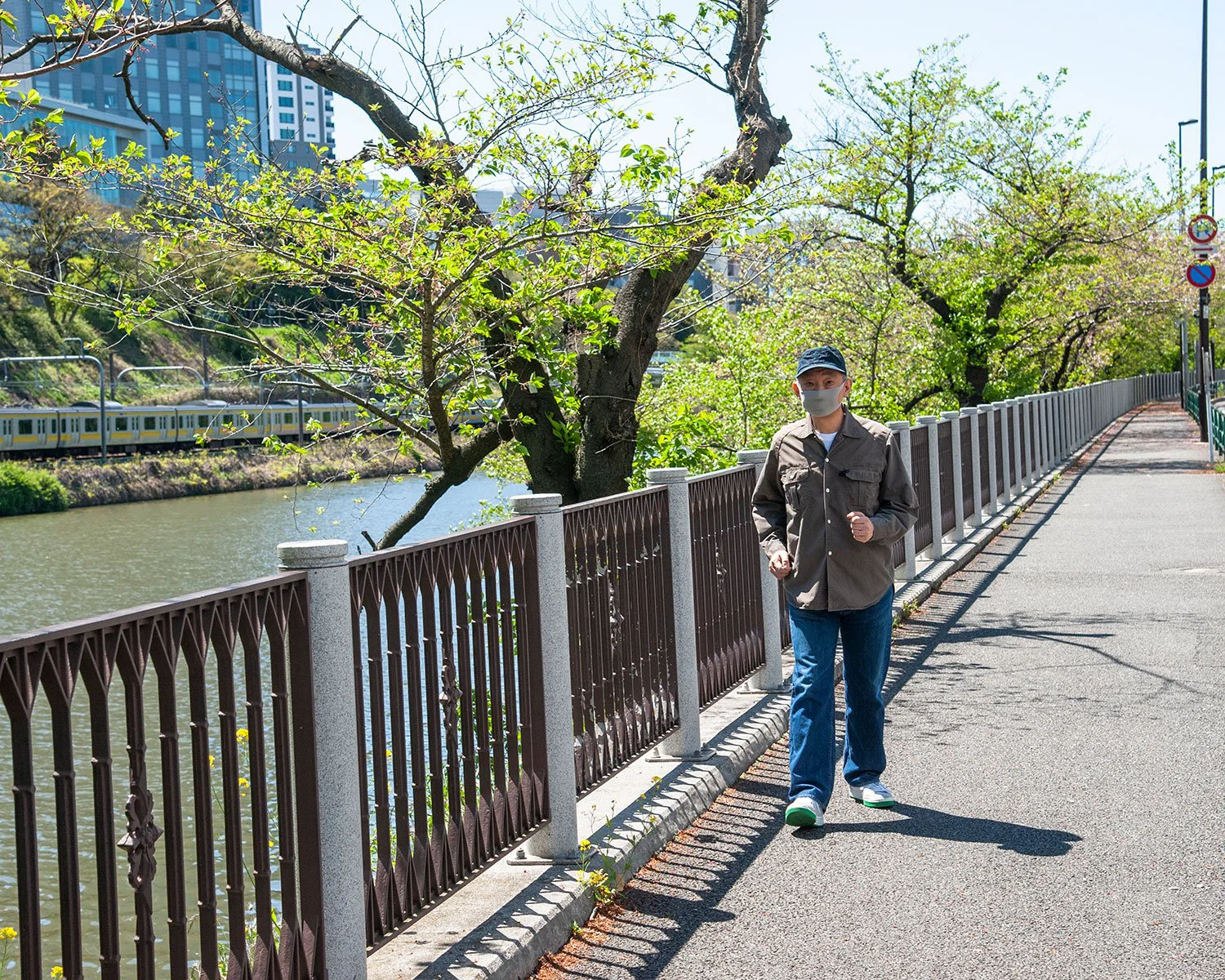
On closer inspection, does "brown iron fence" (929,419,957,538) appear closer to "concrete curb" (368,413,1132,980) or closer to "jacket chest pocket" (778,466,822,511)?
"concrete curb" (368,413,1132,980)

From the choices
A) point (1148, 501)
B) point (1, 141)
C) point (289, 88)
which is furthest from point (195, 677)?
point (289, 88)

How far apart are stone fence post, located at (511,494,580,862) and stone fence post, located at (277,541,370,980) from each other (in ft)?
4.51

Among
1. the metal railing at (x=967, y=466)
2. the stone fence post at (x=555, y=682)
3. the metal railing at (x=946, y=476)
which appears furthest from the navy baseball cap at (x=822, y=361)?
the metal railing at (x=967, y=466)

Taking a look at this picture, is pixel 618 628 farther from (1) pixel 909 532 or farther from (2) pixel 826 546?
(1) pixel 909 532

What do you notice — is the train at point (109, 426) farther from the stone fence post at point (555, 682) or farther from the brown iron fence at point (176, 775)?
the brown iron fence at point (176, 775)

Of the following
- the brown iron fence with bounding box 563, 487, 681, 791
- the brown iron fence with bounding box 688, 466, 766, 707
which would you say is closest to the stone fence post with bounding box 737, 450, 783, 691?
the brown iron fence with bounding box 688, 466, 766, 707

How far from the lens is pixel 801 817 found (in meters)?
5.84

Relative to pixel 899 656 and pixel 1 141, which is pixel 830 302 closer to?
pixel 899 656

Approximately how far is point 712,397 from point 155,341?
87.6 metres

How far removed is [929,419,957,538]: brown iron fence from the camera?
586 inches

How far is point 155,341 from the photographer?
100500mm

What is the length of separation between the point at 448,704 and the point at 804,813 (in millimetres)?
1879

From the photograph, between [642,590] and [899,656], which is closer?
[642,590]

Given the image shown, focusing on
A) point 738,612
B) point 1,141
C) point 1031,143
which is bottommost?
point 738,612
